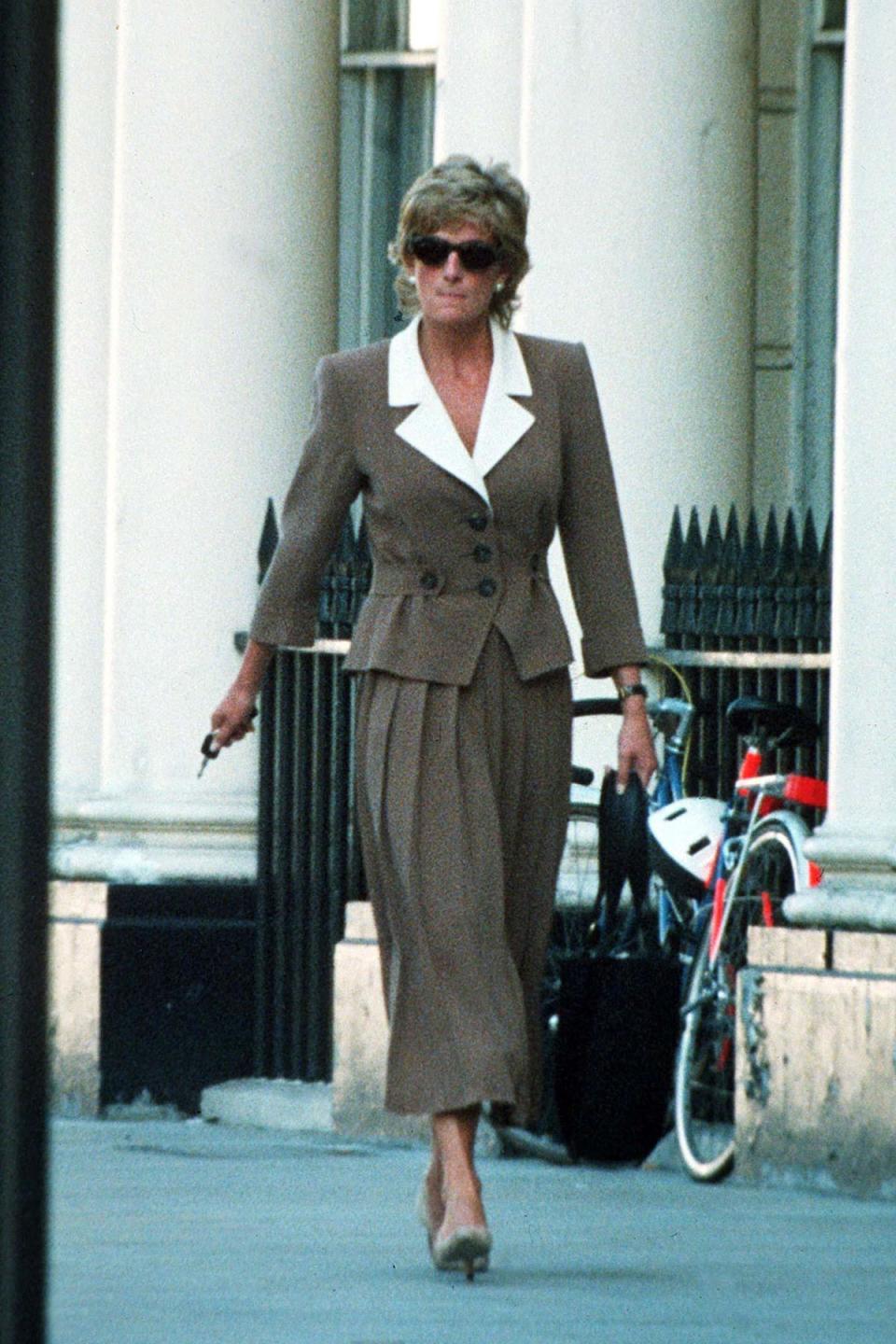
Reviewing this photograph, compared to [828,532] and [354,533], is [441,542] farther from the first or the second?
[354,533]

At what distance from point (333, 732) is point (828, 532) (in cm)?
176

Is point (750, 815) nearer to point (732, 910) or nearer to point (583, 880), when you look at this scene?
point (732, 910)

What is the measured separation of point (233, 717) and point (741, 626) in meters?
2.85

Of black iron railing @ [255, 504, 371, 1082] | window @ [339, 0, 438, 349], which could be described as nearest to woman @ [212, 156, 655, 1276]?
black iron railing @ [255, 504, 371, 1082]

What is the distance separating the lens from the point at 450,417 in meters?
5.82

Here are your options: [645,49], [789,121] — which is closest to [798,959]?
[645,49]

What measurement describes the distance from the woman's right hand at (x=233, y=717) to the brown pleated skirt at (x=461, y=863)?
22 cm

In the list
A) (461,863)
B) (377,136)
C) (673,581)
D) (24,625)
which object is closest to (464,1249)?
(461,863)

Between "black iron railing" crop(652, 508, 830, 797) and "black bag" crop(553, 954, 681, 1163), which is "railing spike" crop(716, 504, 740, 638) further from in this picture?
"black bag" crop(553, 954, 681, 1163)

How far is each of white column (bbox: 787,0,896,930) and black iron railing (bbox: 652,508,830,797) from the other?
26.3 inches

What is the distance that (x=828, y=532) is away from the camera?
26.9 ft

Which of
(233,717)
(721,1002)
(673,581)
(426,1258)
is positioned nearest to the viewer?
(233,717)

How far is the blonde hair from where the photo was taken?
5707 mm

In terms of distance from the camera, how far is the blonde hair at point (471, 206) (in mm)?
5707
